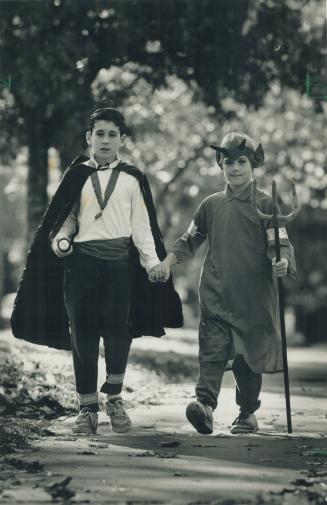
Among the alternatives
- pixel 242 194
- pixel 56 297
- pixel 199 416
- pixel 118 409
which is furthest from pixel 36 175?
pixel 199 416

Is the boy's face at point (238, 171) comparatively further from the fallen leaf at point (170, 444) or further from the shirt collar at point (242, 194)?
the fallen leaf at point (170, 444)

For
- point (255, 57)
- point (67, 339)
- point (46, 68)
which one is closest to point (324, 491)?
point (67, 339)

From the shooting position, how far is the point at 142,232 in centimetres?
763

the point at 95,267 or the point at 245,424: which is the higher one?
the point at 95,267

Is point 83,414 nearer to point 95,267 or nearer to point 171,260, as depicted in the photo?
point 95,267

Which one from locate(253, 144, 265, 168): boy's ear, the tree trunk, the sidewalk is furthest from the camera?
the tree trunk

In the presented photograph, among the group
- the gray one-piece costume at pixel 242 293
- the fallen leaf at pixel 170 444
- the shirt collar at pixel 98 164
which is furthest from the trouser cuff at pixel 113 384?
the shirt collar at pixel 98 164

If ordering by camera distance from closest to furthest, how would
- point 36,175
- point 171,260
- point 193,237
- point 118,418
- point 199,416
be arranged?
point 199,416, point 118,418, point 171,260, point 193,237, point 36,175

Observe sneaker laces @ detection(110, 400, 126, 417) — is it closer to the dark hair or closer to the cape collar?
the cape collar

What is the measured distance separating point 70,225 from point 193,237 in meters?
0.85

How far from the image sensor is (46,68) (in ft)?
42.0

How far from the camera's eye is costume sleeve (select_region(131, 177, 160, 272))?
25.0ft

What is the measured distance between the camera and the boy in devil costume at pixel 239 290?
7.57 metres

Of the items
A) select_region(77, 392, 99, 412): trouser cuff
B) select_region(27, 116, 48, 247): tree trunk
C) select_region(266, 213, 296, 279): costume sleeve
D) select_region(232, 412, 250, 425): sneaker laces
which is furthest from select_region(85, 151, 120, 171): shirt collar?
select_region(27, 116, 48, 247): tree trunk
